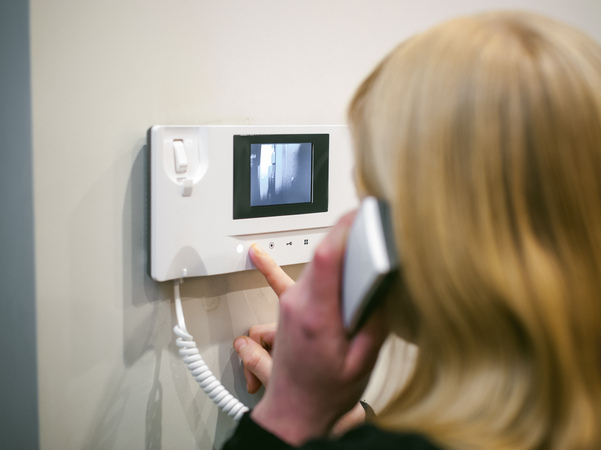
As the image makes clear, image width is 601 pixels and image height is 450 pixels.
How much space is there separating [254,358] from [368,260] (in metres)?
0.34

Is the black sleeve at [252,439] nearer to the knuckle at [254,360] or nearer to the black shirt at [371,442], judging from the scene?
the black shirt at [371,442]

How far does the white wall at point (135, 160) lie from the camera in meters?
0.56

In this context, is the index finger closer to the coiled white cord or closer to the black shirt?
the coiled white cord

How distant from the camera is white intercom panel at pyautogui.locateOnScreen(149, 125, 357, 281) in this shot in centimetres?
61

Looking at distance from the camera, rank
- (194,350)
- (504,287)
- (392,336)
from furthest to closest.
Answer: (194,350), (392,336), (504,287)

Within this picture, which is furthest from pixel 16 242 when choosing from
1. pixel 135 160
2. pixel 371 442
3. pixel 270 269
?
pixel 371 442

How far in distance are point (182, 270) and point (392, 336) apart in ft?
0.81

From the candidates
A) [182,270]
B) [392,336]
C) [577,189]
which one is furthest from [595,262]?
[182,270]

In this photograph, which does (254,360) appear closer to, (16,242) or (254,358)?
(254,358)

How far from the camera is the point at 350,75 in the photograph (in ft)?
2.45

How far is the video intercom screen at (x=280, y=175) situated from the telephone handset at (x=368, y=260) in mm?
Result: 245

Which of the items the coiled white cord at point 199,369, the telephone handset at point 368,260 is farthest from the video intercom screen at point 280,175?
the telephone handset at point 368,260

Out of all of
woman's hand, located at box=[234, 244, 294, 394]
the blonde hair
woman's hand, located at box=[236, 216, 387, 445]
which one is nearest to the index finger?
woman's hand, located at box=[234, 244, 294, 394]

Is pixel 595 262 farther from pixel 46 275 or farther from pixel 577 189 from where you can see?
pixel 46 275
